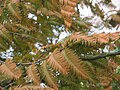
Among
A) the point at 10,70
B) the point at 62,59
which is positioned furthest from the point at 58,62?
the point at 10,70

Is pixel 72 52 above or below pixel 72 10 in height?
below

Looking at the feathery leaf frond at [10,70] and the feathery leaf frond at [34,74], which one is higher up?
the feathery leaf frond at [10,70]

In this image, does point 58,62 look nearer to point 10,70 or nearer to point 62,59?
point 62,59

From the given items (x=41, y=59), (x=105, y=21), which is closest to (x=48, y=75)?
(x=41, y=59)

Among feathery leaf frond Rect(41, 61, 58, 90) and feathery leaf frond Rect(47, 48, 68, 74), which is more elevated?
feathery leaf frond Rect(47, 48, 68, 74)

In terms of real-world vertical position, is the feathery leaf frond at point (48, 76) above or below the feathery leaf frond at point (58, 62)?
below

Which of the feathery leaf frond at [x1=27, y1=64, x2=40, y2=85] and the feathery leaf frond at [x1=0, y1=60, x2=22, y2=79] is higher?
the feathery leaf frond at [x1=0, y1=60, x2=22, y2=79]

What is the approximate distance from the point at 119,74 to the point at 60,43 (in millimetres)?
366

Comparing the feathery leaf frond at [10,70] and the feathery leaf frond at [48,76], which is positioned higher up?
the feathery leaf frond at [10,70]

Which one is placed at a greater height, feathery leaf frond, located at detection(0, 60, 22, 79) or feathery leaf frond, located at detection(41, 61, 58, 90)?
feathery leaf frond, located at detection(0, 60, 22, 79)

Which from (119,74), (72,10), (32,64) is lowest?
(119,74)

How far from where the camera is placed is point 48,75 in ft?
2.60

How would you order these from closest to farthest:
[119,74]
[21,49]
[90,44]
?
[90,44]
[119,74]
[21,49]

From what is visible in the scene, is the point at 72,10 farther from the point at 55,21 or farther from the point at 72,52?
the point at 55,21
